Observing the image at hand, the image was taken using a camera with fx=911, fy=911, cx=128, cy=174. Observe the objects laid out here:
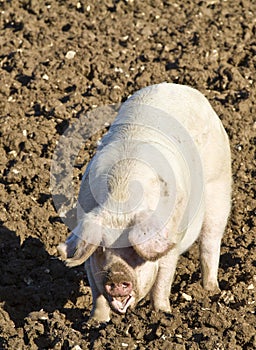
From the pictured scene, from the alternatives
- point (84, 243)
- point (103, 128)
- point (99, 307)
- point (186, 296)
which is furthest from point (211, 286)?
point (103, 128)

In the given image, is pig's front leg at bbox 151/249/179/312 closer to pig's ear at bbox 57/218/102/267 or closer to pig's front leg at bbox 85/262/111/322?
pig's front leg at bbox 85/262/111/322

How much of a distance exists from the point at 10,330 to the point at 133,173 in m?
1.46

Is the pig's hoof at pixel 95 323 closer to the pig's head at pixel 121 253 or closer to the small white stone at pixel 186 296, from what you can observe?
the pig's head at pixel 121 253

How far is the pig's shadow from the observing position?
7.48 m

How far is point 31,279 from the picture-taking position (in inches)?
310

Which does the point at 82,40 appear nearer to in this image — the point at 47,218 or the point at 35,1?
the point at 35,1

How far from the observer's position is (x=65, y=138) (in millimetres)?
9727

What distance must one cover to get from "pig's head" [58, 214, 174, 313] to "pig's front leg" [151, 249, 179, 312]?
474mm

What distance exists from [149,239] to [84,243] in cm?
45

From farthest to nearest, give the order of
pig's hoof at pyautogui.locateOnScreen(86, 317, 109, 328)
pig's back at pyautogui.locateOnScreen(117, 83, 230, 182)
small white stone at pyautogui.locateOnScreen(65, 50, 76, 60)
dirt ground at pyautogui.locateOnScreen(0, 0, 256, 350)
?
small white stone at pyautogui.locateOnScreen(65, 50, 76, 60) → pig's back at pyautogui.locateOnScreen(117, 83, 230, 182) → pig's hoof at pyautogui.locateOnScreen(86, 317, 109, 328) → dirt ground at pyautogui.locateOnScreen(0, 0, 256, 350)

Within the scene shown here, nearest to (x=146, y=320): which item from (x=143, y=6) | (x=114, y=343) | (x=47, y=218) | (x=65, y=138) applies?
(x=114, y=343)

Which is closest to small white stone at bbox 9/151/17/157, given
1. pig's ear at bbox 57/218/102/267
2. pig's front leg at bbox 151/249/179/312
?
pig's front leg at bbox 151/249/179/312

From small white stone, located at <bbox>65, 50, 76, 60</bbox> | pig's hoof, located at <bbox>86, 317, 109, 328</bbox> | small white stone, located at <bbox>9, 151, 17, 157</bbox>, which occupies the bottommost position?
small white stone, located at <bbox>65, 50, 76, 60</bbox>

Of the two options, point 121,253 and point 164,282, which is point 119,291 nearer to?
point 121,253
